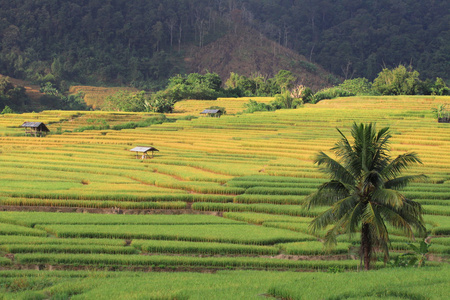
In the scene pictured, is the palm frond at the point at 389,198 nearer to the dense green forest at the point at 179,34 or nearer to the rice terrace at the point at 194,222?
the rice terrace at the point at 194,222

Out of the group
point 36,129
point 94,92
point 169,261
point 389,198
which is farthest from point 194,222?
point 94,92

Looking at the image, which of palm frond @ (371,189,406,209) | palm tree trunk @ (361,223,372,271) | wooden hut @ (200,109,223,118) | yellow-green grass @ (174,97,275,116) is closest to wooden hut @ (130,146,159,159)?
palm tree trunk @ (361,223,372,271)

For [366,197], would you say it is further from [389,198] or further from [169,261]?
[169,261]

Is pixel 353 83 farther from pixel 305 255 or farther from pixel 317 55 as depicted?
pixel 305 255

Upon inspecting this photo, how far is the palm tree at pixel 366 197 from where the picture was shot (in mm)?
15031

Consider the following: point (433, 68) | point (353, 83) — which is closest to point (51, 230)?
point (353, 83)

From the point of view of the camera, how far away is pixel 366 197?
15.7 meters

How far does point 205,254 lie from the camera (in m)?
17.6

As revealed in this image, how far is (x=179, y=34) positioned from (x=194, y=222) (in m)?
108

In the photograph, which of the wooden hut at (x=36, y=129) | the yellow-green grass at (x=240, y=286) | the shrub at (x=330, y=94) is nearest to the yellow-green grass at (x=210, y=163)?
the wooden hut at (x=36, y=129)

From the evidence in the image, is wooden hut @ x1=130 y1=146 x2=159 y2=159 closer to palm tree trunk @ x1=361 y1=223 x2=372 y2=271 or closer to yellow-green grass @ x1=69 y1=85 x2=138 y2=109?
palm tree trunk @ x1=361 y1=223 x2=372 y2=271

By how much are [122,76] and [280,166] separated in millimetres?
80892

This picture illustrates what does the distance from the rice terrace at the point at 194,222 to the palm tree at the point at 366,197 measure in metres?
1.05

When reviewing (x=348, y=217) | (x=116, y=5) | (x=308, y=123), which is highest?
(x=116, y=5)
